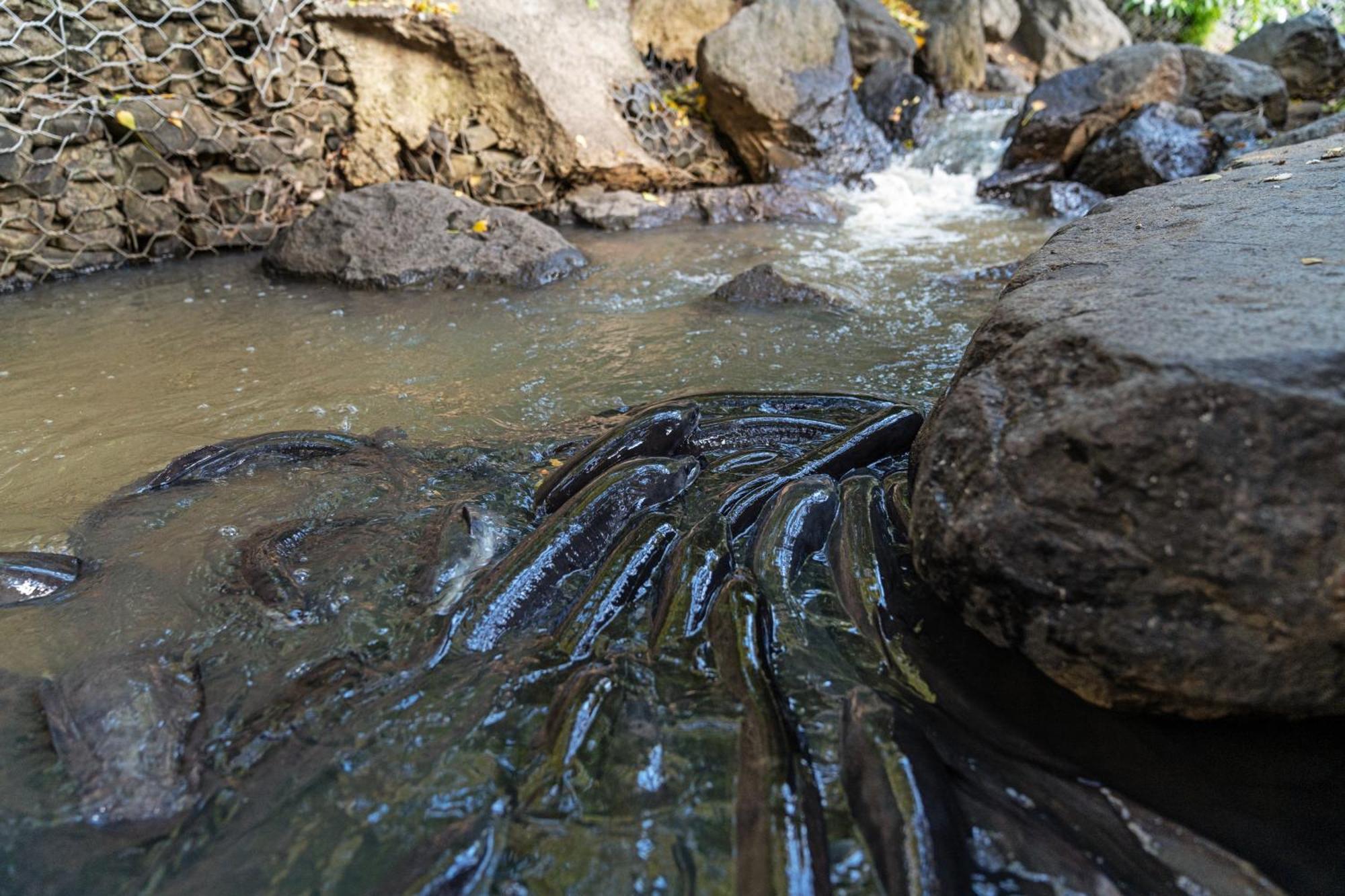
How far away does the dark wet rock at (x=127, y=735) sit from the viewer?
1819 mm

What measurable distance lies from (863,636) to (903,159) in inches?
476

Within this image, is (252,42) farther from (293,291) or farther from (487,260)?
(487,260)

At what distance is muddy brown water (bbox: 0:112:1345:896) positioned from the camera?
1.67 metres

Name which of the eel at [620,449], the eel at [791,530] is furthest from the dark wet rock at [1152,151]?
the eel at [791,530]

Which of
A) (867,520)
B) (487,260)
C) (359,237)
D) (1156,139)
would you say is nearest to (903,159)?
(1156,139)

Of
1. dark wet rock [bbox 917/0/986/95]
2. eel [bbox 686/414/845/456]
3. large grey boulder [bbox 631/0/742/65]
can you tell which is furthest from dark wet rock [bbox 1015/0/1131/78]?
eel [bbox 686/414/845/456]

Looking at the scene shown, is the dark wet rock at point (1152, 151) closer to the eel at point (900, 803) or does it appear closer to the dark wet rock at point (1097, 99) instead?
the dark wet rock at point (1097, 99)

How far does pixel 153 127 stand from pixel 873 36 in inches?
452

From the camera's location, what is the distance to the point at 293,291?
23.3ft

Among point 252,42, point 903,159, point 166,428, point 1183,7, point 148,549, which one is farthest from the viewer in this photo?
point 1183,7

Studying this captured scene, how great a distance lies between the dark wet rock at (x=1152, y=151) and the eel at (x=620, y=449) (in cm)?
935

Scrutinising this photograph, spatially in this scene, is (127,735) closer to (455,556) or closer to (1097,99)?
(455,556)

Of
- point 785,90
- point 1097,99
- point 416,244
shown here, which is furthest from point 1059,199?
point 416,244

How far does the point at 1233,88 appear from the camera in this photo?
11.1 metres
